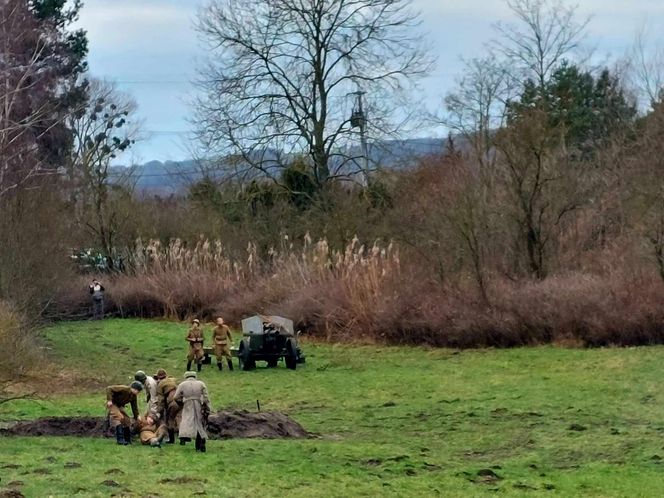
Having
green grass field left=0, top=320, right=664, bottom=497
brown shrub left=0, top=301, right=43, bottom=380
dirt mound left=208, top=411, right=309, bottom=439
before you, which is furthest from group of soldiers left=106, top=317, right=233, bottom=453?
brown shrub left=0, top=301, right=43, bottom=380

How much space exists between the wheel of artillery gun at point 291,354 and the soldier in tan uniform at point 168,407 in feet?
36.1

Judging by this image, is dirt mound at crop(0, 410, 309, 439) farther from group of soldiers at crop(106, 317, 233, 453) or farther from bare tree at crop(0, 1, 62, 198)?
bare tree at crop(0, 1, 62, 198)

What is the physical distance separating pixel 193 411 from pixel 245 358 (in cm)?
1186

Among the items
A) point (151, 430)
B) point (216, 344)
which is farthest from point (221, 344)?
point (151, 430)

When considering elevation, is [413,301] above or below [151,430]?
above

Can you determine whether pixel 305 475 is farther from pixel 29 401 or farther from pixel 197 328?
pixel 197 328

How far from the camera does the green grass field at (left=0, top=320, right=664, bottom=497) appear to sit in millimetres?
11953

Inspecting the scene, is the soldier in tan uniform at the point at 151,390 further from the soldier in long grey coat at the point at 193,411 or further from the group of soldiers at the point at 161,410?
the soldier in long grey coat at the point at 193,411

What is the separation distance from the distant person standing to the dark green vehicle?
55.6 ft

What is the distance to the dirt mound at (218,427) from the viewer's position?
15.8 m

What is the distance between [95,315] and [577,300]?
20791 mm

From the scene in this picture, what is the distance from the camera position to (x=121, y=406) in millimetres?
14773

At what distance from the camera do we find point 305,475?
12484 millimetres

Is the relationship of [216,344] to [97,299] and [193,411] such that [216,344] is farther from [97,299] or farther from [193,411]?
[97,299]
